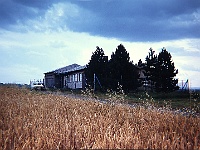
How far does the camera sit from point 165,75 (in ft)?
69.4

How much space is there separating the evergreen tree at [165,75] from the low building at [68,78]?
14786mm

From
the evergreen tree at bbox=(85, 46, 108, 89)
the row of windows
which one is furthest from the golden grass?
the row of windows

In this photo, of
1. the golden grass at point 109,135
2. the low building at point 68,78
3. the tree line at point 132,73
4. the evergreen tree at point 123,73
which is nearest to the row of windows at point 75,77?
the low building at point 68,78

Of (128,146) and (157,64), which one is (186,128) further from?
(157,64)

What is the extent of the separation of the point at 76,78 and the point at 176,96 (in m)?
23.2

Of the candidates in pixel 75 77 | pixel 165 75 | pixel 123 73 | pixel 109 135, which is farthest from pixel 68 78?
pixel 109 135

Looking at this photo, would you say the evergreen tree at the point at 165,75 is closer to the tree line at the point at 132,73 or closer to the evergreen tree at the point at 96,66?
the tree line at the point at 132,73

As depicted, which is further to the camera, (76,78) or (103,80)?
(76,78)

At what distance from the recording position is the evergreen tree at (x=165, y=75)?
827 inches

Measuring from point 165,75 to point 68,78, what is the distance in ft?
78.5

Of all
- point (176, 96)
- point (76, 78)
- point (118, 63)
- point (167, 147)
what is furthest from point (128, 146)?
point (76, 78)

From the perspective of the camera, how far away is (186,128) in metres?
4.71

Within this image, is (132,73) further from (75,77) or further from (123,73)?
(75,77)

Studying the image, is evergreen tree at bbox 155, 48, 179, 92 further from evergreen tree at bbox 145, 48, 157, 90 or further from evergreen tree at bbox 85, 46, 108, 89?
evergreen tree at bbox 85, 46, 108, 89
